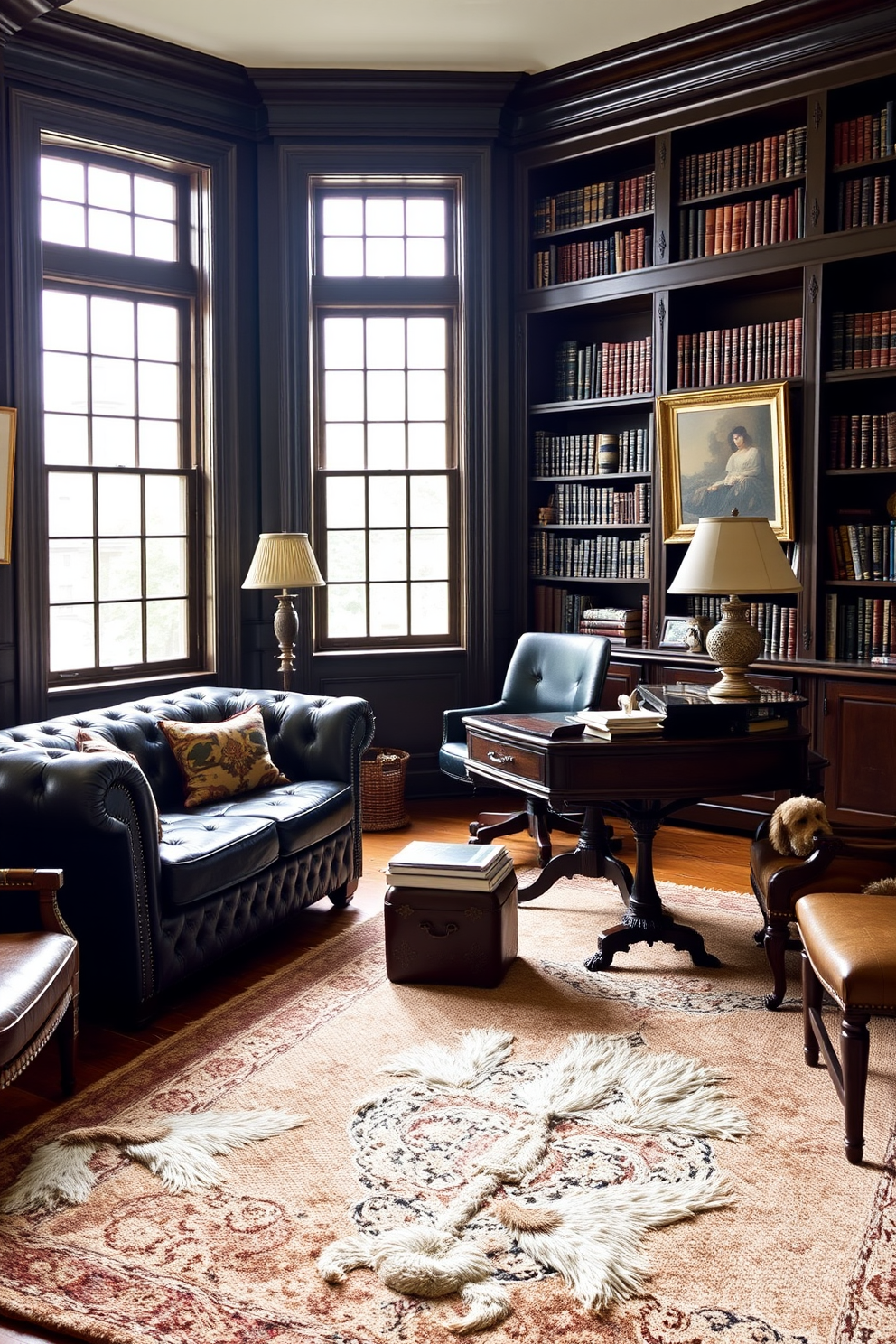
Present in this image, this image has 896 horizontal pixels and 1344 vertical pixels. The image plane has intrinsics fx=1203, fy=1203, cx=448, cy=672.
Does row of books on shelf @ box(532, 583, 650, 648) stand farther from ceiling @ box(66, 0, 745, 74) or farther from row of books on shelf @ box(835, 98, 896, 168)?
ceiling @ box(66, 0, 745, 74)

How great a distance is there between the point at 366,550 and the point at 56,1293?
15.3 feet

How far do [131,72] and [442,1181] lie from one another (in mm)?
5132

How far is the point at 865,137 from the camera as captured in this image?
5.31 metres

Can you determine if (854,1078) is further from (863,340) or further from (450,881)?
(863,340)

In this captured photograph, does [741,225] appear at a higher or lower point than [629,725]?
higher

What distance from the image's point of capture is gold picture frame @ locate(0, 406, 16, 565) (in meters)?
5.10

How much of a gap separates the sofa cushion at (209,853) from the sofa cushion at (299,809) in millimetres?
68

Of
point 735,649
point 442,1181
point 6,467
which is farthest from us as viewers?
A: point 6,467

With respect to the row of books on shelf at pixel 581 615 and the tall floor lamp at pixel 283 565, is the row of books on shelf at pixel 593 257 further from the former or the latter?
the tall floor lamp at pixel 283 565

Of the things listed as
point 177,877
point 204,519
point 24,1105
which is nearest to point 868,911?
point 177,877

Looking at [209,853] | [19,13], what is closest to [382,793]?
[209,853]

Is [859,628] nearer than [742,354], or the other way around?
[859,628]

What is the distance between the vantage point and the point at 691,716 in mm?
3932

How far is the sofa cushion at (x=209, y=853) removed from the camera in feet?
12.2
